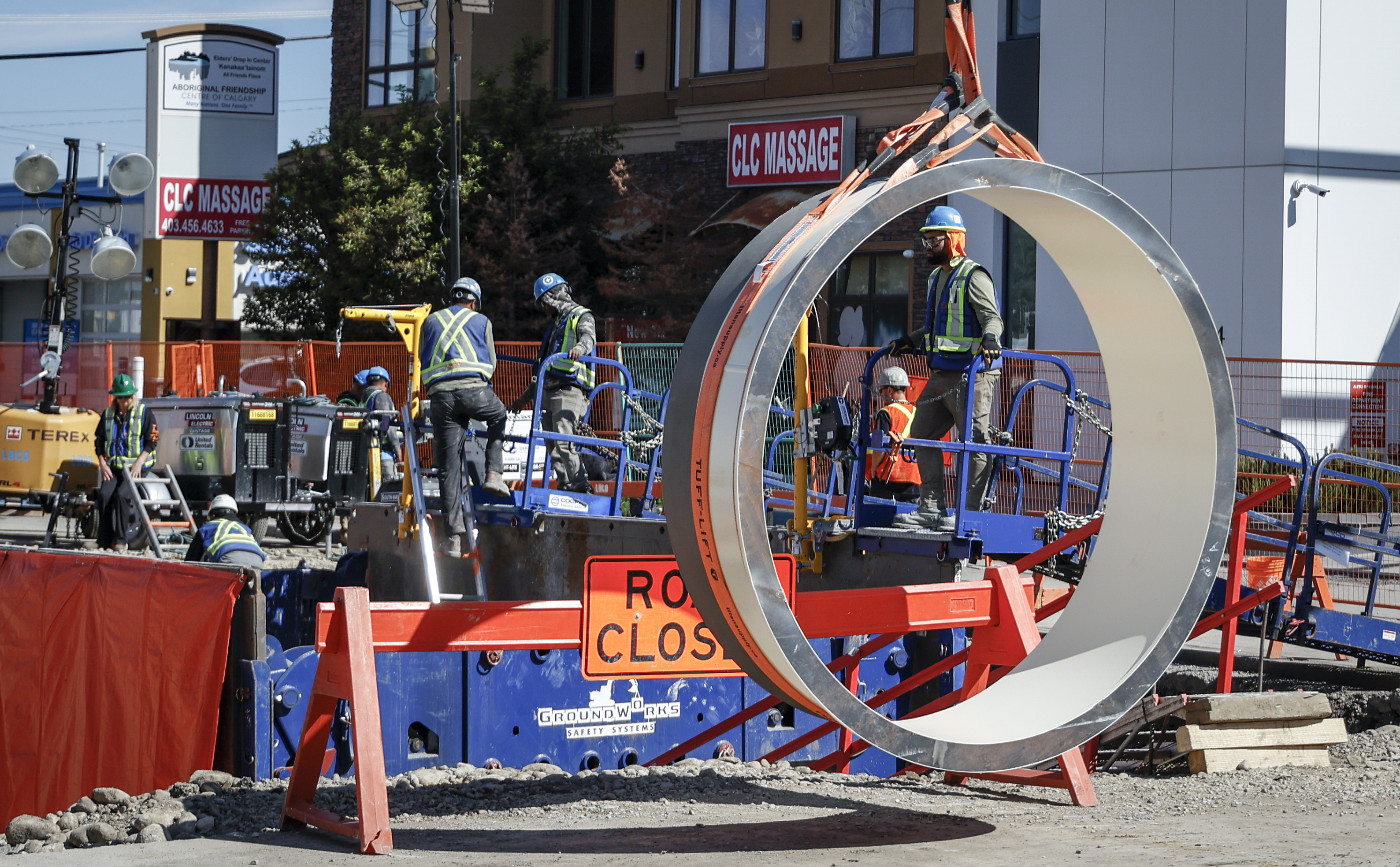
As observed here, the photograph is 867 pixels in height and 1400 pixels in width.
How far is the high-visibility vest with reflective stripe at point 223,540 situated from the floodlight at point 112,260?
12.0 metres

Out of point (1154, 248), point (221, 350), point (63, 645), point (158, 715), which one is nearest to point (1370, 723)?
point (1154, 248)

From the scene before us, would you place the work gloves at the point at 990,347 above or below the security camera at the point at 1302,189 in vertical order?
below

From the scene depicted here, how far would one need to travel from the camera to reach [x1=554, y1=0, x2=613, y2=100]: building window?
2994 cm

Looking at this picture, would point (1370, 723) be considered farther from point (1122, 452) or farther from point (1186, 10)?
point (1186, 10)

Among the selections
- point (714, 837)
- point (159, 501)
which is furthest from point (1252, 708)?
point (159, 501)

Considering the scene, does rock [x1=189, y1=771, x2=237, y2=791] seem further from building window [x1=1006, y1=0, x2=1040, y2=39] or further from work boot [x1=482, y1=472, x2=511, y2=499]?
building window [x1=1006, y1=0, x2=1040, y2=39]

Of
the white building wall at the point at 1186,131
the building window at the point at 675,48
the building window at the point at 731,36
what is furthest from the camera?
the building window at the point at 675,48

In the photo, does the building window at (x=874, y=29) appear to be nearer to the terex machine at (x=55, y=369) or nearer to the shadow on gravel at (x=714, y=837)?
the terex machine at (x=55, y=369)

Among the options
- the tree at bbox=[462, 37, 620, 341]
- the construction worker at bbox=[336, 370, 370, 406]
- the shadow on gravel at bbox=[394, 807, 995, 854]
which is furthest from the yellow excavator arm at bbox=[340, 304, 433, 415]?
the tree at bbox=[462, 37, 620, 341]

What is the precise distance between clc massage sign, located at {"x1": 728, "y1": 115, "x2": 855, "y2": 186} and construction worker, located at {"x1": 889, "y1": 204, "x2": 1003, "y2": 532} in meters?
16.9

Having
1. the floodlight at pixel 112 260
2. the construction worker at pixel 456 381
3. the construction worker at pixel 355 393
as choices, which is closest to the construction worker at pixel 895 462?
the construction worker at pixel 456 381

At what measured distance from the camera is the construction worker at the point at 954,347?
8.71 m

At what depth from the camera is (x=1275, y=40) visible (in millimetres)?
20594

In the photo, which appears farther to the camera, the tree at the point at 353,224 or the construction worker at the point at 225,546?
the tree at the point at 353,224
